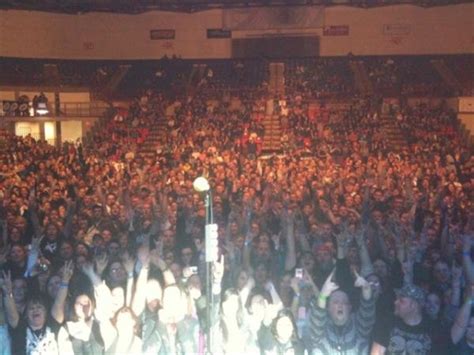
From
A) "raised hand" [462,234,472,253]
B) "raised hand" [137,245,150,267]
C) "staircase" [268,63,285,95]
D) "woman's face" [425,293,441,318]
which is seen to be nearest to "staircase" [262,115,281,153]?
Result: "staircase" [268,63,285,95]

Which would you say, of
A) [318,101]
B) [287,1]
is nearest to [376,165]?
[318,101]

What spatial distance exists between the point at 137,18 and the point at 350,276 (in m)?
26.8

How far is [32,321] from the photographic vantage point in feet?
18.3

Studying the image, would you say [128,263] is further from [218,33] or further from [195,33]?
[195,33]

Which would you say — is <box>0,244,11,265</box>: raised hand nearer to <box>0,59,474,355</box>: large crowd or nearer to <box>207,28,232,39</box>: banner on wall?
<box>0,59,474,355</box>: large crowd

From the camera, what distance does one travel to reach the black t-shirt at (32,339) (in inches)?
220

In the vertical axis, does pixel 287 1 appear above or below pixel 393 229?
above

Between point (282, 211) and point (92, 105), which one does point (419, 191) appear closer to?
point (282, 211)

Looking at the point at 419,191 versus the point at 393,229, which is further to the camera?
the point at 419,191

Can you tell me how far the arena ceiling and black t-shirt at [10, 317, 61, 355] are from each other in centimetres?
2316

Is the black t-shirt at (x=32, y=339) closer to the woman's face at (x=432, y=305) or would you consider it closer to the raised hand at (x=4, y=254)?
the raised hand at (x=4, y=254)

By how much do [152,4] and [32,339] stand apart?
23953mm

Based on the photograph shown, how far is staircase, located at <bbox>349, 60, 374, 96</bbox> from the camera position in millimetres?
27578

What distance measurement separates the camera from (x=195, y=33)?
31.2 meters
